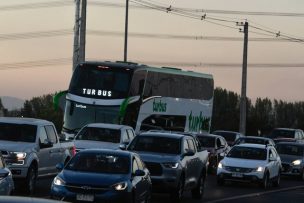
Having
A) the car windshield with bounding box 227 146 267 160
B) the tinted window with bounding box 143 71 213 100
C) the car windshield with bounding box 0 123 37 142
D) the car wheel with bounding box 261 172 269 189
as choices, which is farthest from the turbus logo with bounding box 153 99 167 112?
the car windshield with bounding box 0 123 37 142

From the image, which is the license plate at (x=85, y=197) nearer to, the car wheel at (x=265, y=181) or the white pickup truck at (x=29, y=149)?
the white pickup truck at (x=29, y=149)

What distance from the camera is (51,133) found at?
23.8 meters

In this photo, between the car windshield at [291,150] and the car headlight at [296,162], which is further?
the car windshield at [291,150]

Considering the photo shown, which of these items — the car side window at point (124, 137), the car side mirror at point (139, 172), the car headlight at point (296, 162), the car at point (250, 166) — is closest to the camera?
→ the car side mirror at point (139, 172)

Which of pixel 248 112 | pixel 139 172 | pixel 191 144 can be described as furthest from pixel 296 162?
pixel 248 112

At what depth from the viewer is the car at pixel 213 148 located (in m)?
39.3

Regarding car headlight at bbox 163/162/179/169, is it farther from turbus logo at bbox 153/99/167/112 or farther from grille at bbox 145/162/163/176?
turbus logo at bbox 153/99/167/112

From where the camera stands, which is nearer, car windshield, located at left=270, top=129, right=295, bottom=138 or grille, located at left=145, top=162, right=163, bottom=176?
grille, located at left=145, top=162, right=163, bottom=176

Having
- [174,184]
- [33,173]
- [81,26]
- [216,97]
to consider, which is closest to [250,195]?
[174,184]

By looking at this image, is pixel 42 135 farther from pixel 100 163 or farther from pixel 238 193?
pixel 238 193

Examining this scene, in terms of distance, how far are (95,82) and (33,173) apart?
15.2 m

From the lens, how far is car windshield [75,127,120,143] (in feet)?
94.8

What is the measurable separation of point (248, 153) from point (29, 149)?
42.2 feet

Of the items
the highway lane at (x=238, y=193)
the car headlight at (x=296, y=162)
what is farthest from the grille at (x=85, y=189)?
the car headlight at (x=296, y=162)
